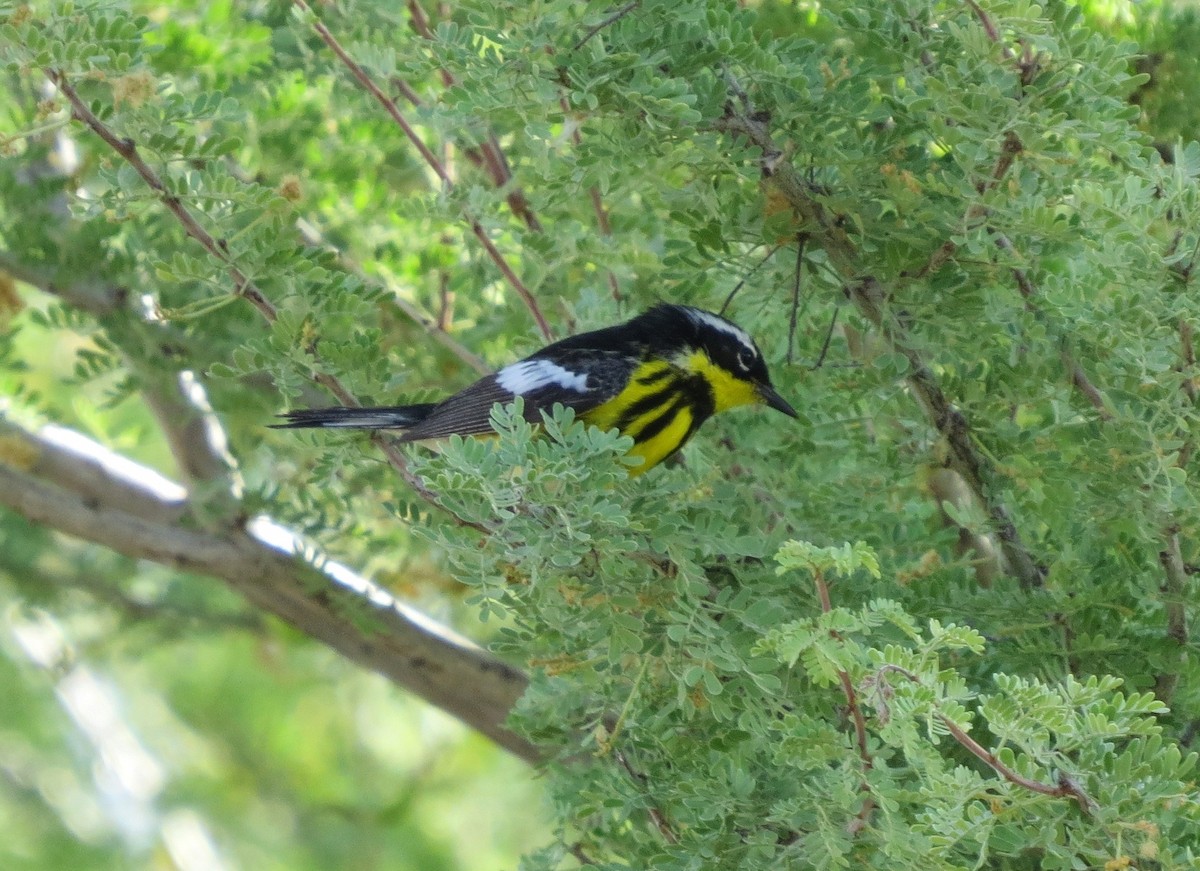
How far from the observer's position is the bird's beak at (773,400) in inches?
110

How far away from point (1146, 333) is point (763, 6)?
1433 mm

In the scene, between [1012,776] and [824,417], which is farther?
[824,417]

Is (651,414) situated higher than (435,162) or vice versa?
(435,162)

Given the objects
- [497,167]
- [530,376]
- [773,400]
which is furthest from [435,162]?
[773,400]

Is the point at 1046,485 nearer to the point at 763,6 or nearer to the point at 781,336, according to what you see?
the point at 781,336

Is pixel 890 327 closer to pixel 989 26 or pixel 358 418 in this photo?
pixel 989 26

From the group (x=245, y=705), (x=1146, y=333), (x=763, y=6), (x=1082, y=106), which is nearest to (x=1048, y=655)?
(x=1146, y=333)

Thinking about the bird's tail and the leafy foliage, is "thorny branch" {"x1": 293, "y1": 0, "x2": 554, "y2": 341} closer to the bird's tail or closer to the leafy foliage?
the leafy foliage

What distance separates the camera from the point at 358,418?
8.53 feet

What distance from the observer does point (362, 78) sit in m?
2.71

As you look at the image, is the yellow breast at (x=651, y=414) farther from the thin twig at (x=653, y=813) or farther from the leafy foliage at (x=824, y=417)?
the thin twig at (x=653, y=813)

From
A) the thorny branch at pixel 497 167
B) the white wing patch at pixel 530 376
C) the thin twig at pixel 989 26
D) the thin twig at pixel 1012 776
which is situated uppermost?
the thin twig at pixel 989 26

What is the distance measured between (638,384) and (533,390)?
1.08 ft

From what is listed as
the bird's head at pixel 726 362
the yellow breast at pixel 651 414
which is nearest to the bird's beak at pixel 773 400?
the bird's head at pixel 726 362
